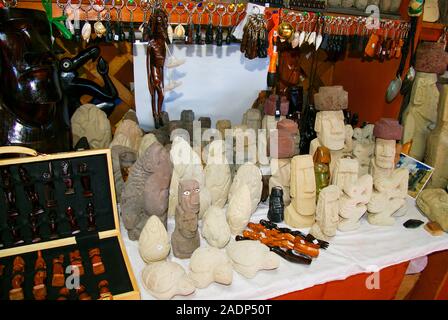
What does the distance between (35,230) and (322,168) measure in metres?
1.12

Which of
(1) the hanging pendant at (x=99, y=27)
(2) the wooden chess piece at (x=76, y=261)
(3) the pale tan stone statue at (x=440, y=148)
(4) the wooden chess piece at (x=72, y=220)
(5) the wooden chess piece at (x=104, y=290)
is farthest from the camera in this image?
(3) the pale tan stone statue at (x=440, y=148)

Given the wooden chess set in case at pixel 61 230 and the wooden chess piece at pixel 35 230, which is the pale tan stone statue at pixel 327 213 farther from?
the wooden chess piece at pixel 35 230

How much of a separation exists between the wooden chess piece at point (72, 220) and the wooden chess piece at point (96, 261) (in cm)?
10

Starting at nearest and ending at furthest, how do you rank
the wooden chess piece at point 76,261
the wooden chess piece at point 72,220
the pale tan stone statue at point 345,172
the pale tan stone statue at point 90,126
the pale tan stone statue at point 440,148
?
the wooden chess piece at point 76,261
the wooden chess piece at point 72,220
the pale tan stone statue at point 345,172
the pale tan stone statue at point 90,126
the pale tan stone statue at point 440,148

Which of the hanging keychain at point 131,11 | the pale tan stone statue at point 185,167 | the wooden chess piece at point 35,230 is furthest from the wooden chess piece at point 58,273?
the hanging keychain at point 131,11

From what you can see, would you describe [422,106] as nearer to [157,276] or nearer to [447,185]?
[447,185]

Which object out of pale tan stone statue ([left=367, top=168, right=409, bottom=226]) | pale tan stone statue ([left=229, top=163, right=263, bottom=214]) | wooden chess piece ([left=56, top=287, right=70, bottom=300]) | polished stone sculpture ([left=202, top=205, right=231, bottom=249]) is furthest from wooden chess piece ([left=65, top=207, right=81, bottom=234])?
pale tan stone statue ([left=367, top=168, right=409, bottom=226])

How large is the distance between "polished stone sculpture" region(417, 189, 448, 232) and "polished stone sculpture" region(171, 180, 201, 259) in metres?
1.05

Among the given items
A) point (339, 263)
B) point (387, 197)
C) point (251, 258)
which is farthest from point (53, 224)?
point (387, 197)

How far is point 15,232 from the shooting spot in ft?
3.66

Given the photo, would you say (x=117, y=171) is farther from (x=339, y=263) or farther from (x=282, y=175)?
(x=339, y=263)

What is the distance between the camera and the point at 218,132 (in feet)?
5.44

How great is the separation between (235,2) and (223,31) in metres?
0.15

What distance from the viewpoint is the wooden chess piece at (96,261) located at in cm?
106
